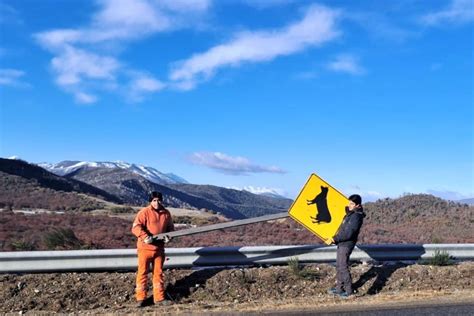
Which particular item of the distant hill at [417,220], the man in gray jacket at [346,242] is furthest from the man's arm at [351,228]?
the distant hill at [417,220]

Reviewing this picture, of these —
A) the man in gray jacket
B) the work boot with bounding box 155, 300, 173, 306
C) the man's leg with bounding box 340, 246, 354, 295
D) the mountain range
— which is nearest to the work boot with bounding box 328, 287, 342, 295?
the man in gray jacket

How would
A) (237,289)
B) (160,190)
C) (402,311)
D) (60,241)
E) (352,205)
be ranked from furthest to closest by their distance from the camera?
(160,190) < (60,241) < (352,205) < (237,289) < (402,311)

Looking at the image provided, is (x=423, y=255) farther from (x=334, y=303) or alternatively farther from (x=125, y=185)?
(x=125, y=185)

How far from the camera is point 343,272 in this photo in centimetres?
834

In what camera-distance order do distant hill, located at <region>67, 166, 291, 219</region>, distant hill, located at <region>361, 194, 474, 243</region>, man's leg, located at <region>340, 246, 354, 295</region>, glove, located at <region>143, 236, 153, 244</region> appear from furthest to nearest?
distant hill, located at <region>67, 166, 291, 219</region>
distant hill, located at <region>361, 194, 474, 243</region>
man's leg, located at <region>340, 246, 354, 295</region>
glove, located at <region>143, 236, 153, 244</region>

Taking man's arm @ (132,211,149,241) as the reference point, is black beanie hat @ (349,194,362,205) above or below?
above

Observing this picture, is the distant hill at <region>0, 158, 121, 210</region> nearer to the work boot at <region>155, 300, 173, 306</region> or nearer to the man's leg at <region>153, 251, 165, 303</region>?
the man's leg at <region>153, 251, 165, 303</region>

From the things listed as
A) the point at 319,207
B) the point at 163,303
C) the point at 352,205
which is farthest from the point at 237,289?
the point at 352,205

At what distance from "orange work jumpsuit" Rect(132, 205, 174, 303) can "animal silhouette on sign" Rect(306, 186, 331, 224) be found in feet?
8.64

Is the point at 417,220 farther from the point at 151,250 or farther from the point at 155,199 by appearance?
the point at 151,250

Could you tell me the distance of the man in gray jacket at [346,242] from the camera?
8.33m

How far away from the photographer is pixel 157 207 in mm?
8164

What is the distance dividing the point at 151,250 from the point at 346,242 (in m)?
3.08

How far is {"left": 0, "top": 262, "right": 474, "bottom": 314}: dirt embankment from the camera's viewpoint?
7.71 m
